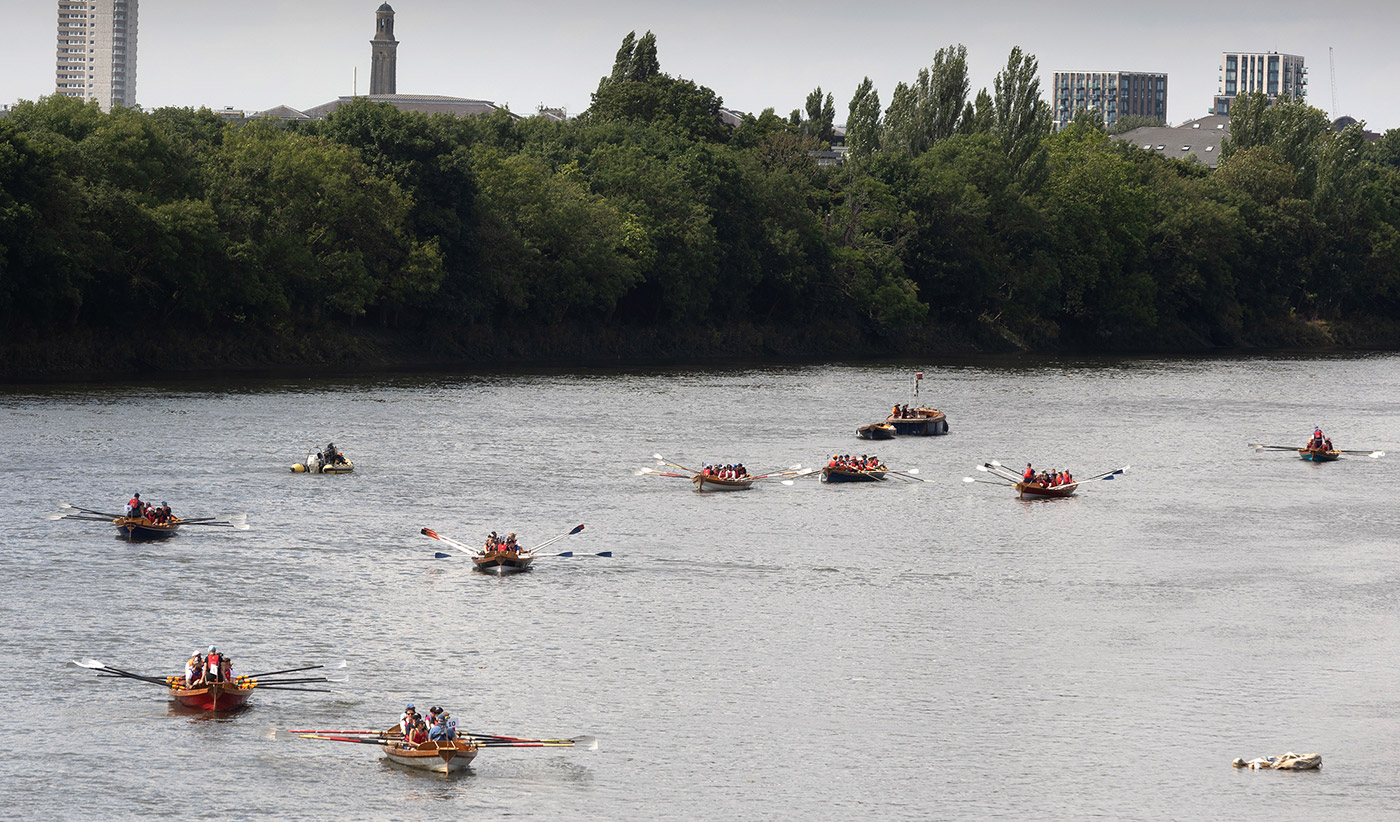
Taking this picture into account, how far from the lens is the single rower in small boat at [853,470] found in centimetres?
8238

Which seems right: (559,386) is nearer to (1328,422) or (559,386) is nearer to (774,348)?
(774,348)

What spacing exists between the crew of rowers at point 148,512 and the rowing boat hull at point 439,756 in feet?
89.7

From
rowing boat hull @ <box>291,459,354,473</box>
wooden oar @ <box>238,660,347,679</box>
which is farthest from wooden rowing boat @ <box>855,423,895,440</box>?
wooden oar @ <box>238,660,347,679</box>

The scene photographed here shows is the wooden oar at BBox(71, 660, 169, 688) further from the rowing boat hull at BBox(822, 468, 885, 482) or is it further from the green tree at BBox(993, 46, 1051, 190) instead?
the green tree at BBox(993, 46, 1051, 190)

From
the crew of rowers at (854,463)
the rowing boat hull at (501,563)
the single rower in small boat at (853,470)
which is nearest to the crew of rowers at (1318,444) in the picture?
the single rower in small boat at (853,470)

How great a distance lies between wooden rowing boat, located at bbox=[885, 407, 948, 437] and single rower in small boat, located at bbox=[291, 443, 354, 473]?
3710 centimetres

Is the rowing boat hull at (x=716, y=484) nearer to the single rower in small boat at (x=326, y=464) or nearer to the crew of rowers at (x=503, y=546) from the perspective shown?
the single rower in small boat at (x=326, y=464)

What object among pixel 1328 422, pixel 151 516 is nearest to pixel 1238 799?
pixel 151 516

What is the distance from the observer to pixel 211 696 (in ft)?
137

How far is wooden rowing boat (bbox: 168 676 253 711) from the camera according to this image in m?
41.7

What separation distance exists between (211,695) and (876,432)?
6328 cm

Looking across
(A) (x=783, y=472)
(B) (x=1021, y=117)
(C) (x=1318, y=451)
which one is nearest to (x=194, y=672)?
(A) (x=783, y=472)

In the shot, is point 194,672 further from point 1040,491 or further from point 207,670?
point 1040,491

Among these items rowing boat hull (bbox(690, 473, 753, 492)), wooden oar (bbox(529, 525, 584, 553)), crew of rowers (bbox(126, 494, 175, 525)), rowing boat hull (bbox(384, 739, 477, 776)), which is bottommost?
rowing boat hull (bbox(384, 739, 477, 776))
